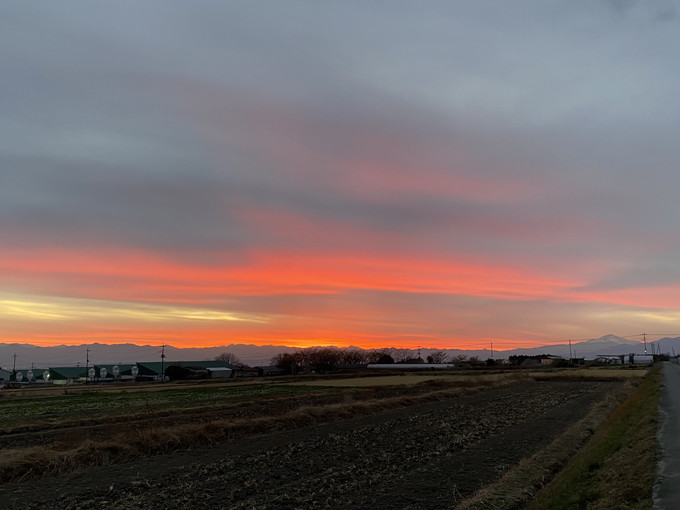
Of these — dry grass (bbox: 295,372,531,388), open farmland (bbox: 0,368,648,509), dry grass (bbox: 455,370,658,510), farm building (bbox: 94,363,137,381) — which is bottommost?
farm building (bbox: 94,363,137,381)

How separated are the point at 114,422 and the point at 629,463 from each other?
37684 millimetres

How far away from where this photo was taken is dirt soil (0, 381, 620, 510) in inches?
636

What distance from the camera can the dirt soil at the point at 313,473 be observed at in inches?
636

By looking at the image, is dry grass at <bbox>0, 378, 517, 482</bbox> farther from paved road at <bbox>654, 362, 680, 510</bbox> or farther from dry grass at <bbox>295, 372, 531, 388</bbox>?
dry grass at <bbox>295, 372, 531, 388</bbox>

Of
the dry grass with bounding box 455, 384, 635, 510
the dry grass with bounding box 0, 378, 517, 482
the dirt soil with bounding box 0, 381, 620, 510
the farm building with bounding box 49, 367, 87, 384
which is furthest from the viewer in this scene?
the farm building with bounding box 49, 367, 87, 384

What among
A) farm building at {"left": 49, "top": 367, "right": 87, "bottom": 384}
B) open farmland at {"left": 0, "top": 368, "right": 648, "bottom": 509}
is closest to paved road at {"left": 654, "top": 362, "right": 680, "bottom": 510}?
open farmland at {"left": 0, "top": 368, "right": 648, "bottom": 509}

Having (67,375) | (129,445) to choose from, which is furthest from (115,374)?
(129,445)

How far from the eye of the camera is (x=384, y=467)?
20.6 m

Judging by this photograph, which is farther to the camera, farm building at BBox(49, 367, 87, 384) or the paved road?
farm building at BBox(49, 367, 87, 384)

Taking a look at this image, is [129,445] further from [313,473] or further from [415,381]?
[415,381]

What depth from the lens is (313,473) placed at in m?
19.7

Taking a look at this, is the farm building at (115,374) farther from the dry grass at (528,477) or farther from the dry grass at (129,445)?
the dry grass at (528,477)

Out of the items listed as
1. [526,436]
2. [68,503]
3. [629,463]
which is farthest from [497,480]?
[68,503]

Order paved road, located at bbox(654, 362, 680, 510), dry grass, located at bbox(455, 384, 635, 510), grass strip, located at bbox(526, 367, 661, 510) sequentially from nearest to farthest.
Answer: paved road, located at bbox(654, 362, 680, 510)
grass strip, located at bbox(526, 367, 661, 510)
dry grass, located at bbox(455, 384, 635, 510)
